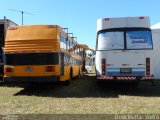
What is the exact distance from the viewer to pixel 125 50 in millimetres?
14953

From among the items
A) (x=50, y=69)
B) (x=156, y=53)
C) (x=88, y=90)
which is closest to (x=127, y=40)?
(x=88, y=90)

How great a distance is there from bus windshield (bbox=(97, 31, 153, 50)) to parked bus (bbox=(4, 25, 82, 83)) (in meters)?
→ 2.11

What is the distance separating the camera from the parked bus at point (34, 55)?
14.1 m

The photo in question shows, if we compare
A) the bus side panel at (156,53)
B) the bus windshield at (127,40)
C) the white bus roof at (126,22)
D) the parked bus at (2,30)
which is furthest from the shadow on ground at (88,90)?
the bus side panel at (156,53)

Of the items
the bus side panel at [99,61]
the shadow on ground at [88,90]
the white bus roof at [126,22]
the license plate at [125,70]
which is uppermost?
the white bus roof at [126,22]

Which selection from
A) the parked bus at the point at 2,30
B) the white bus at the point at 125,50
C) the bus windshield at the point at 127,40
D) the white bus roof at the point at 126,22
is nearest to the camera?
the white bus at the point at 125,50

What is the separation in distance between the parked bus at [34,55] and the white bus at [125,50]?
1.93 meters

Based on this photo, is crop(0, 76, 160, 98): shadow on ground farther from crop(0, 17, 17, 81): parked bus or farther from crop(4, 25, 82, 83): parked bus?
crop(0, 17, 17, 81): parked bus

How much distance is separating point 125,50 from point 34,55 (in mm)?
3861

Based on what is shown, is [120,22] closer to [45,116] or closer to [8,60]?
[8,60]

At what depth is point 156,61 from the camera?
21906mm

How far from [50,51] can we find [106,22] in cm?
295

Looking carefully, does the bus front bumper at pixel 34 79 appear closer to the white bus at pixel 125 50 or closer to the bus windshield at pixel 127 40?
the white bus at pixel 125 50

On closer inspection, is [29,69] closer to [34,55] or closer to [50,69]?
[34,55]
